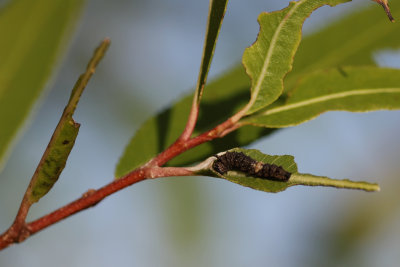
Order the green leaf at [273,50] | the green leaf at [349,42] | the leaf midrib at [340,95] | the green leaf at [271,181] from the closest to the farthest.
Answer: the green leaf at [271,181], the green leaf at [273,50], the leaf midrib at [340,95], the green leaf at [349,42]

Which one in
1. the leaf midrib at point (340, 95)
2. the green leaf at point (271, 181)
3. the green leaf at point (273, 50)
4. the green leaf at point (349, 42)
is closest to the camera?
the green leaf at point (271, 181)

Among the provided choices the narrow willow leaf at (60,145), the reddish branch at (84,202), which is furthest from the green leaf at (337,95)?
the narrow willow leaf at (60,145)

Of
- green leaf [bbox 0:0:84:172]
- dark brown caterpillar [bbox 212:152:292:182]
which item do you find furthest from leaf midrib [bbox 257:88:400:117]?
green leaf [bbox 0:0:84:172]

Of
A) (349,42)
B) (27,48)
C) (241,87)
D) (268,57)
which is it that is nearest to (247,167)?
(268,57)

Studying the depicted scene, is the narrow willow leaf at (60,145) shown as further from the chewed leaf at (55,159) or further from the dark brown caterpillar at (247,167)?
the dark brown caterpillar at (247,167)

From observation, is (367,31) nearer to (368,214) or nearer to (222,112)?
(222,112)

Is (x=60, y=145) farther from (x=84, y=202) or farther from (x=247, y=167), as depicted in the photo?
(x=247, y=167)
